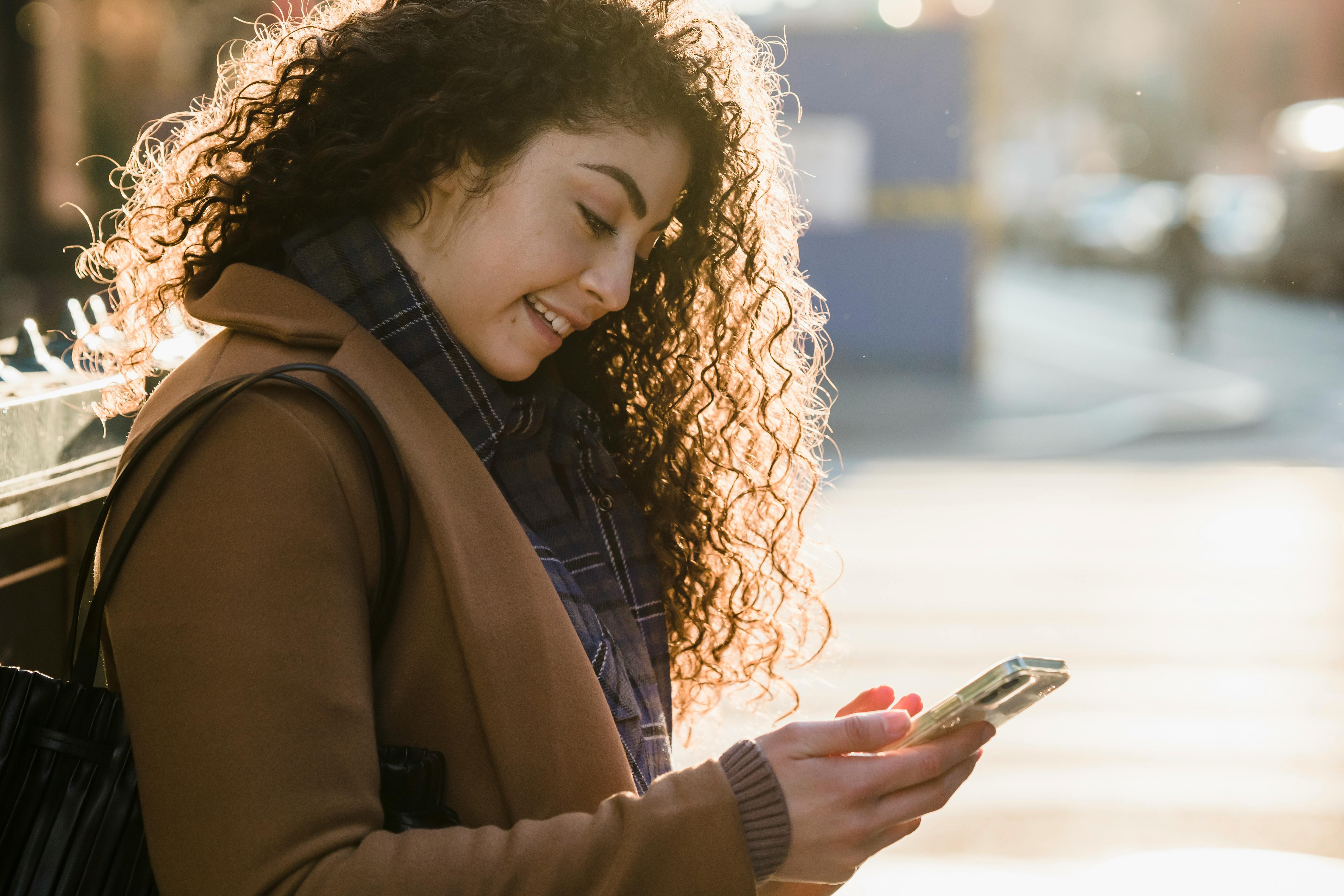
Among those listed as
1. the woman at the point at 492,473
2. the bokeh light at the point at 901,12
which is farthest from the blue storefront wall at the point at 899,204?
the woman at the point at 492,473

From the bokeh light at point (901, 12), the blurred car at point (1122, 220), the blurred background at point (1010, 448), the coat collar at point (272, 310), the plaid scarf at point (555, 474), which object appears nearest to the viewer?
the coat collar at point (272, 310)

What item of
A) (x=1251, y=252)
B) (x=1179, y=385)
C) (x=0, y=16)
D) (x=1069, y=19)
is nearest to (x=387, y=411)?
(x=0, y=16)

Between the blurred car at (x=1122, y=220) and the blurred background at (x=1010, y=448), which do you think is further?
the blurred car at (x=1122, y=220)

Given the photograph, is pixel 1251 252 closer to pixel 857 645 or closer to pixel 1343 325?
pixel 1343 325

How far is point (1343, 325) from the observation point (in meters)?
20.6

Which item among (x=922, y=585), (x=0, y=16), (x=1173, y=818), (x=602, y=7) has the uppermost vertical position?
(x=0, y=16)

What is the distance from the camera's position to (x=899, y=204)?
15.7 meters

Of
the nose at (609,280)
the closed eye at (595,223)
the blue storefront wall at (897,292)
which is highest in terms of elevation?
the blue storefront wall at (897,292)

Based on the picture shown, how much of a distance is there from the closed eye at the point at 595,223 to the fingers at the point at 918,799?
2.41 feet

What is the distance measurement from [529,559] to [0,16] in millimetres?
13195

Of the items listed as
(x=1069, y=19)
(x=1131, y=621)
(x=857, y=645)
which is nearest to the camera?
(x=857, y=645)

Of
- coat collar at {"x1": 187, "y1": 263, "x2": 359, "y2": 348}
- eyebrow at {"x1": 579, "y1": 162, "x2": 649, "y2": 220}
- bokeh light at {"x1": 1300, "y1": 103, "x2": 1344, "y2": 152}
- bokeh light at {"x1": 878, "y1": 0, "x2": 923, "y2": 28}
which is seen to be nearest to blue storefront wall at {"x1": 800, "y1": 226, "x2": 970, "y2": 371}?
bokeh light at {"x1": 878, "y1": 0, "x2": 923, "y2": 28}

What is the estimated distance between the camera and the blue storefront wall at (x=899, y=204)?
50.3ft

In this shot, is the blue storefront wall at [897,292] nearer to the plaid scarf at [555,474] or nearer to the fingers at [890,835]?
the plaid scarf at [555,474]
